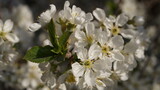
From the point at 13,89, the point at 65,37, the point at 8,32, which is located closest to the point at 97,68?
the point at 65,37

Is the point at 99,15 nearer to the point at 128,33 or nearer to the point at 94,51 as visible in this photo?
the point at 128,33

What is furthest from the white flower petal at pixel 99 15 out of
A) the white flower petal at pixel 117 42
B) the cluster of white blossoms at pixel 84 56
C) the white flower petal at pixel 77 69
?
the white flower petal at pixel 77 69

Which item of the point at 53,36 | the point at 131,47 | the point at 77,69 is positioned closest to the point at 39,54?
the point at 53,36

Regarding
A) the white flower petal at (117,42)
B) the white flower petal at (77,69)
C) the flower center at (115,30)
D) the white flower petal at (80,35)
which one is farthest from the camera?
the flower center at (115,30)

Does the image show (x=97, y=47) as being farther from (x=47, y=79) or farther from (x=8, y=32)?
(x=8, y=32)

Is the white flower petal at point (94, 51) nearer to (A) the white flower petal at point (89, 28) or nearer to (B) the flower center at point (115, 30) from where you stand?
(A) the white flower petal at point (89, 28)

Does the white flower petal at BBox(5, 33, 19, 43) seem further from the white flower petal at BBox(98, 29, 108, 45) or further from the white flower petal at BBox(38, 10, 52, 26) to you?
the white flower petal at BBox(98, 29, 108, 45)
